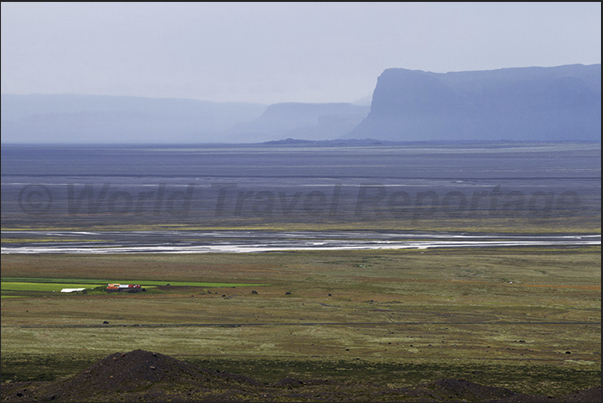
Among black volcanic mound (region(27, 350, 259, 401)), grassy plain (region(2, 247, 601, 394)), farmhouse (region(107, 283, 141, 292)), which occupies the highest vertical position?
black volcanic mound (region(27, 350, 259, 401))

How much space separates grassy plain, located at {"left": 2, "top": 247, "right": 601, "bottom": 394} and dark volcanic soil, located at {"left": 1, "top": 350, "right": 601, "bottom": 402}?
4.70 meters

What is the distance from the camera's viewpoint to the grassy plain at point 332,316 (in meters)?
33.9

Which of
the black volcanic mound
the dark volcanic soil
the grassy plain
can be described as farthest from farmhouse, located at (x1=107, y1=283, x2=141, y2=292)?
the black volcanic mound

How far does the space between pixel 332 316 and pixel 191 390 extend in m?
17.8

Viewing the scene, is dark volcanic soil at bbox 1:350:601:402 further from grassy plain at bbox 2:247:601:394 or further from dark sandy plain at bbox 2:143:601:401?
grassy plain at bbox 2:247:601:394

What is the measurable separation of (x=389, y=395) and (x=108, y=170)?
6532 inches

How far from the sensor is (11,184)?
140750mm

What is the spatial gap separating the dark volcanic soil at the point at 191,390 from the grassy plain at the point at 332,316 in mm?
4703

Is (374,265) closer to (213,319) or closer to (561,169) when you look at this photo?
(213,319)

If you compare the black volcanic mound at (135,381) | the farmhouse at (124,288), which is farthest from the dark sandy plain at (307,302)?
the farmhouse at (124,288)

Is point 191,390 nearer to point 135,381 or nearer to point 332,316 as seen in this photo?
point 135,381

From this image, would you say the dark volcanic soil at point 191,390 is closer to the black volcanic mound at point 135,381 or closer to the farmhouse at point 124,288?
the black volcanic mound at point 135,381

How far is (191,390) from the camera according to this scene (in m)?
25.7

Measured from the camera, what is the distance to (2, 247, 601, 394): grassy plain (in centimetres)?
3391
